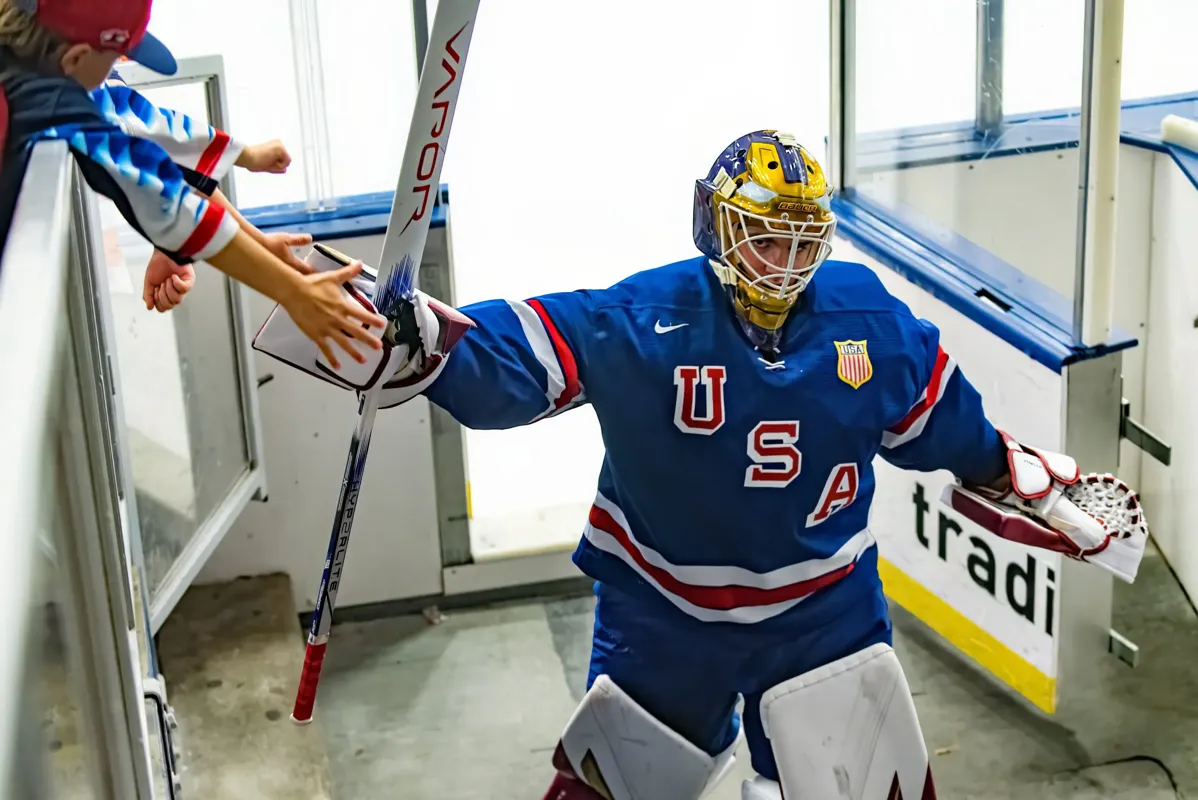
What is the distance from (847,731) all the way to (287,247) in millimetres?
1123

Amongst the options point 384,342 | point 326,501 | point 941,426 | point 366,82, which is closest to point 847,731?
point 941,426

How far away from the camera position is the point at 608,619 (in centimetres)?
214

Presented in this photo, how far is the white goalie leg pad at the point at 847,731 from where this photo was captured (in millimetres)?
2041

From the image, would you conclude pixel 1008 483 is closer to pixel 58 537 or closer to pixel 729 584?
pixel 729 584

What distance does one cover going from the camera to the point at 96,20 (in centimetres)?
126

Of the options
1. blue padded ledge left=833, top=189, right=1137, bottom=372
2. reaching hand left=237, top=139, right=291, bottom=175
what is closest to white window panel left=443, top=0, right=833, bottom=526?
blue padded ledge left=833, top=189, right=1137, bottom=372

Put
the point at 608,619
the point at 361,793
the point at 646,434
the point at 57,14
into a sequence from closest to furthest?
the point at 57,14 < the point at 646,434 < the point at 608,619 < the point at 361,793

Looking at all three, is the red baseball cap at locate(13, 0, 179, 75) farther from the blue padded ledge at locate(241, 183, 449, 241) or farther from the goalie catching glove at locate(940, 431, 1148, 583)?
the blue padded ledge at locate(241, 183, 449, 241)

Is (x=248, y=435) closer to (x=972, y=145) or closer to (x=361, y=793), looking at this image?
(x=361, y=793)

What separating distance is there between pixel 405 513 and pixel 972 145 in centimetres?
153

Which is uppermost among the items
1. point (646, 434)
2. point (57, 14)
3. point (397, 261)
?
point (57, 14)

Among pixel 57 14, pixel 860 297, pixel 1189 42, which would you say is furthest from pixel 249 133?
pixel 1189 42

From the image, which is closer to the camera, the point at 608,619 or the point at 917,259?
the point at 608,619

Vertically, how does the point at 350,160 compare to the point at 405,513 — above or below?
above
